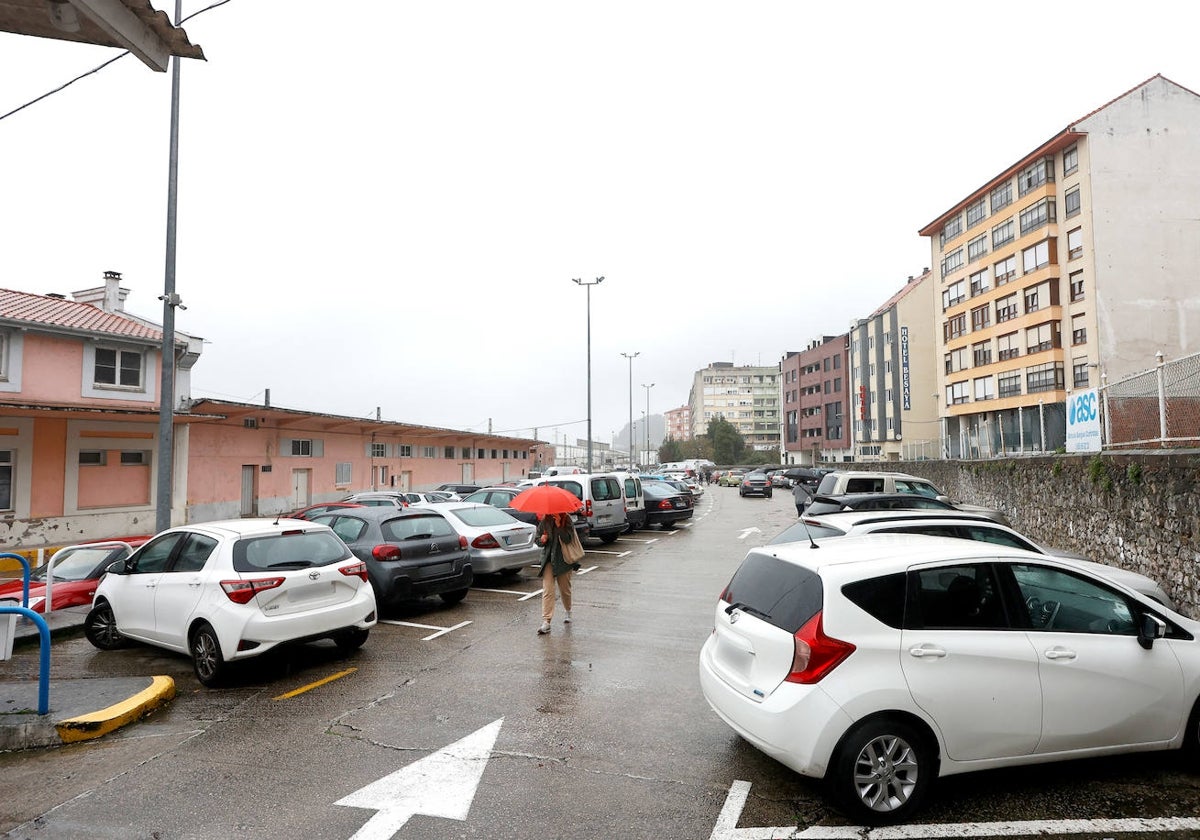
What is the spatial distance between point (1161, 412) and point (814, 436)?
75.1m

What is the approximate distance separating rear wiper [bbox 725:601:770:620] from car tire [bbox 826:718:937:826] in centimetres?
83

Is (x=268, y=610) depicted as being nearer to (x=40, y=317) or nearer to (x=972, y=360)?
(x=40, y=317)

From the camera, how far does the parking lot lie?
387cm

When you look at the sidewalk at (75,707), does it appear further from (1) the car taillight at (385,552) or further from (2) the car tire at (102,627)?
(1) the car taillight at (385,552)

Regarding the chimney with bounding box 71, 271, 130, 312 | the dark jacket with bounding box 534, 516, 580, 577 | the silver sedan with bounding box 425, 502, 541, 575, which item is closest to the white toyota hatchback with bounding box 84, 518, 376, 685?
the dark jacket with bounding box 534, 516, 580, 577

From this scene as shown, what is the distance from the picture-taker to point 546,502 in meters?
8.41

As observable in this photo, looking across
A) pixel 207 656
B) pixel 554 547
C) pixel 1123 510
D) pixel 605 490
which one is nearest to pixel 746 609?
pixel 554 547

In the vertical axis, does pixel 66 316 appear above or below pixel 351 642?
above

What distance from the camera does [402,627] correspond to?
29.0 feet

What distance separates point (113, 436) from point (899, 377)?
5725 cm

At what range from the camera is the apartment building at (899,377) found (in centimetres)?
5931

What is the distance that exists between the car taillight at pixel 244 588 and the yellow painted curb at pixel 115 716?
36.4 inches

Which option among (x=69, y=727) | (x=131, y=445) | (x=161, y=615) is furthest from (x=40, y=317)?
(x=69, y=727)

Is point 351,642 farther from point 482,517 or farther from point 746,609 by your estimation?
point 746,609
